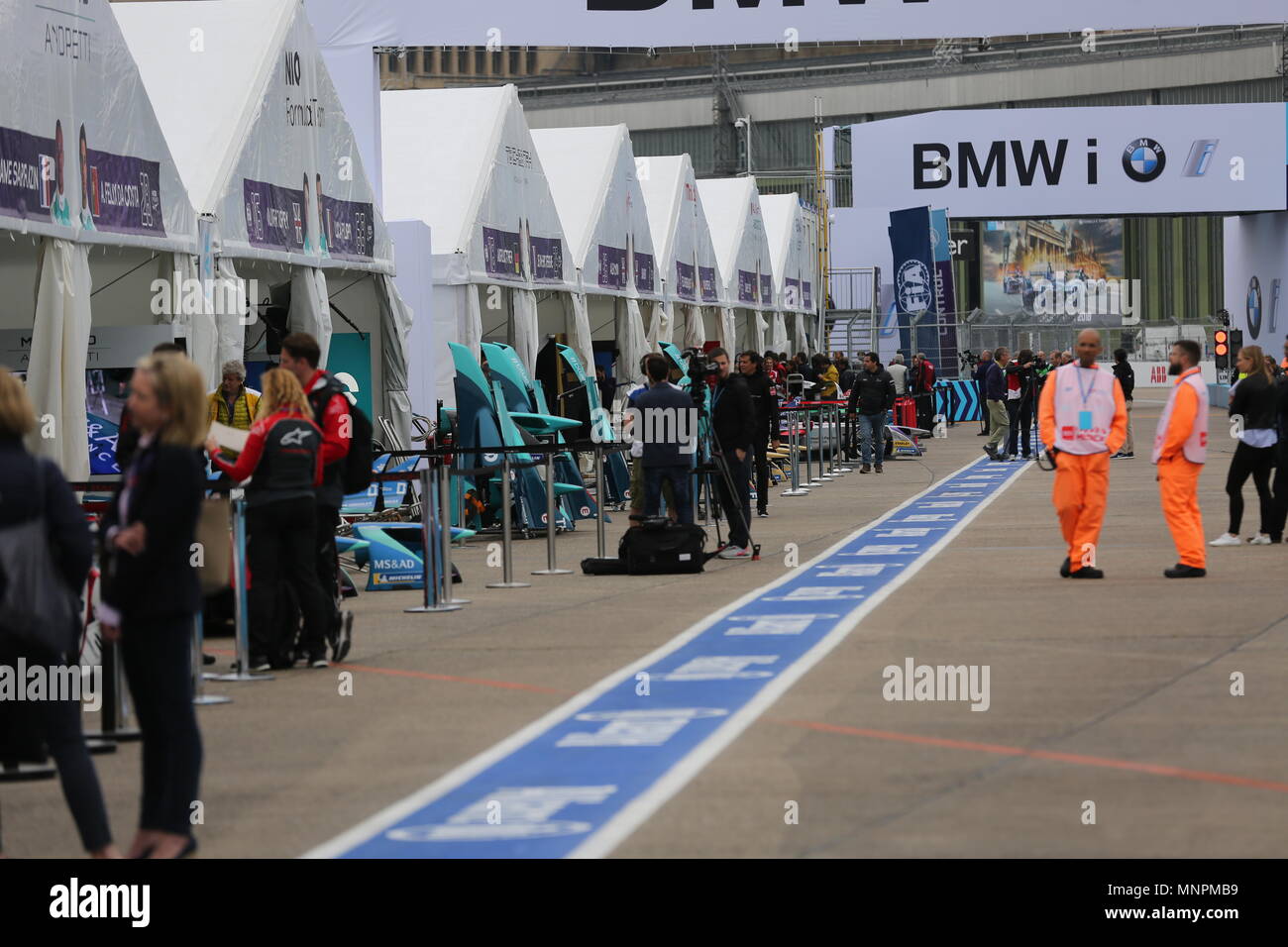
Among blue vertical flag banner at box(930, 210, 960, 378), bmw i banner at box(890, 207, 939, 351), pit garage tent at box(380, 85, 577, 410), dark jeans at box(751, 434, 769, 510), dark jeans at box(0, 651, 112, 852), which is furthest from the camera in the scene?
blue vertical flag banner at box(930, 210, 960, 378)

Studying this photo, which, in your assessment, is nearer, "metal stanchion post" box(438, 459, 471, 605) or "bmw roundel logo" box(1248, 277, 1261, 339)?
"metal stanchion post" box(438, 459, 471, 605)

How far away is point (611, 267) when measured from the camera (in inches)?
1181

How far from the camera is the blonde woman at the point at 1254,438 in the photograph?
16453 mm

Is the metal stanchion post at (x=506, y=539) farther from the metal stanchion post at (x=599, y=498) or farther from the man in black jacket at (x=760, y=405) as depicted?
the man in black jacket at (x=760, y=405)

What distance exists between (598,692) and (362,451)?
8.45 feet

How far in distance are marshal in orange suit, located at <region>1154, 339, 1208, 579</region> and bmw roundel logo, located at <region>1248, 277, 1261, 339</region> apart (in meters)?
39.2

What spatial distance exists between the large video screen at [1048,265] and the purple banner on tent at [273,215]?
54489mm

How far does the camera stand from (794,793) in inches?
277

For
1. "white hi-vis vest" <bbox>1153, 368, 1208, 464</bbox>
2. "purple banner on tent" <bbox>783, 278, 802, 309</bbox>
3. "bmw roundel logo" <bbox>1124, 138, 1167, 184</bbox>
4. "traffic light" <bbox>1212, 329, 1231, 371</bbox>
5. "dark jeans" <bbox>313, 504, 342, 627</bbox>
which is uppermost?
"bmw roundel logo" <bbox>1124, 138, 1167, 184</bbox>

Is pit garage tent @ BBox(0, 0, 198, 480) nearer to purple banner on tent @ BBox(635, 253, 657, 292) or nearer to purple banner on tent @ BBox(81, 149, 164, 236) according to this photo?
purple banner on tent @ BBox(81, 149, 164, 236)

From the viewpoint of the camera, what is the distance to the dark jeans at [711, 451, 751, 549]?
17.1 m

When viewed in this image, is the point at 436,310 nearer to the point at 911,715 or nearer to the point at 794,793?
the point at 911,715

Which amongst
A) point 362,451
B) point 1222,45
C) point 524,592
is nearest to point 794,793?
point 362,451

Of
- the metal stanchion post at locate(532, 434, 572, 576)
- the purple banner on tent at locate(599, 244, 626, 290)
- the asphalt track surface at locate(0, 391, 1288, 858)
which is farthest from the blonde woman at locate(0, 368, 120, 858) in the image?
the purple banner on tent at locate(599, 244, 626, 290)
